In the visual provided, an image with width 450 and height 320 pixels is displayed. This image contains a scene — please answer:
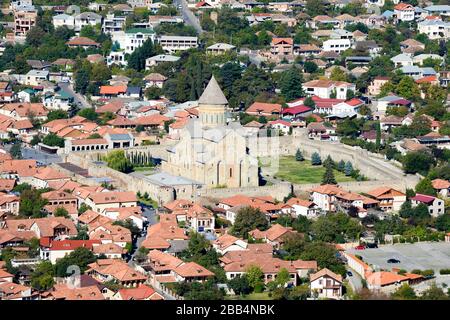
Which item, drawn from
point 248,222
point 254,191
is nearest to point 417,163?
point 254,191

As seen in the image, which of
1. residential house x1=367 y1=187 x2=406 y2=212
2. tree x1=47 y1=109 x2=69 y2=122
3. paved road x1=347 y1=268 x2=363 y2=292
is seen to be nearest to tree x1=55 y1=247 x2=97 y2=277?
paved road x1=347 y1=268 x2=363 y2=292

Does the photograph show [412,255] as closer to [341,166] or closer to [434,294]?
[434,294]

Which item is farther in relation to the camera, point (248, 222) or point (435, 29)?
point (435, 29)

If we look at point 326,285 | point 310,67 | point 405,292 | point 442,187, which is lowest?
point 310,67

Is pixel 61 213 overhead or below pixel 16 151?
overhead

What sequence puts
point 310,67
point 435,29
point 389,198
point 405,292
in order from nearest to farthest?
point 405,292 < point 389,198 < point 310,67 < point 435,29

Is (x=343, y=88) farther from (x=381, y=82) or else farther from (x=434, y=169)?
(x=434, y=169)
